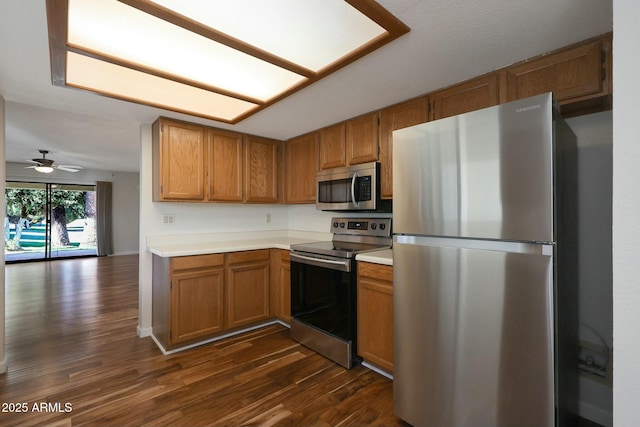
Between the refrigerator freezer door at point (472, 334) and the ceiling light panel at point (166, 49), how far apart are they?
143 cm

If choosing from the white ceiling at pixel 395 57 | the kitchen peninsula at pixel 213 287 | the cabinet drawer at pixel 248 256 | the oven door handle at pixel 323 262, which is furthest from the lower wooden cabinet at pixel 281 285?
the white ceiling at pixel 395 57

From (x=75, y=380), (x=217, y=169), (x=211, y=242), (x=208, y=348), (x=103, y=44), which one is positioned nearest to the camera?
(x=103, y=44)

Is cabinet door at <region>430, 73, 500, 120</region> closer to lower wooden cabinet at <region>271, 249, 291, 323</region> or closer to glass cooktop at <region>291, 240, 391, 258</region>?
glass cooktop at <region>291, 240, 391, 258</region>

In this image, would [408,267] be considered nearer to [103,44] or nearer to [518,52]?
[518,52]

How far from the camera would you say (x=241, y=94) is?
221cm

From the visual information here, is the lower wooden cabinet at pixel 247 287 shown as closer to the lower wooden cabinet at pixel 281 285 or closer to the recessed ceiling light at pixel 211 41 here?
the lower wooden cabinet at pixel 281 285

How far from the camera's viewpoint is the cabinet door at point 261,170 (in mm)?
3348

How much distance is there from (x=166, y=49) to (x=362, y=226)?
2080 mm

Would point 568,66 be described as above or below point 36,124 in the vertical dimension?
below

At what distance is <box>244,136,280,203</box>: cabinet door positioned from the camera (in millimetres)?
3348

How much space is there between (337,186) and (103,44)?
6.50 feet

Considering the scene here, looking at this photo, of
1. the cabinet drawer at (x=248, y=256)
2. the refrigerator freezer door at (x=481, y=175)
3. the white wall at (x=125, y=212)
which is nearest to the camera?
the refrigerator freezer door at (x=481, y=175)

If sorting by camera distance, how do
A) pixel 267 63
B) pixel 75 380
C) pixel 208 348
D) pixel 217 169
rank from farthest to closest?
Result: 1. pixel 217 169
2. pixel 208 348
3. pixel 75 380
4. pixel 267 63

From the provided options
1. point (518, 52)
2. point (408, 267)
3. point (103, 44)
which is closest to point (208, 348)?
point (408, 267)
